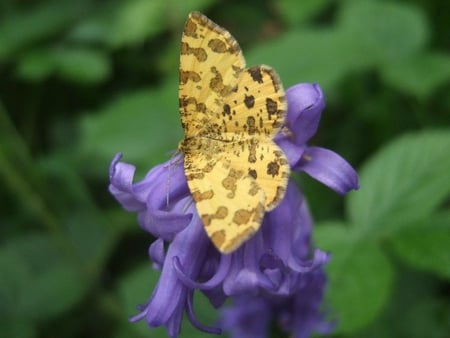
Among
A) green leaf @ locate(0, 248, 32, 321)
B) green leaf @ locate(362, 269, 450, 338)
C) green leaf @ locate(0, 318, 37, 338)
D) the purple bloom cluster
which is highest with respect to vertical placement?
the purple bloom cluster

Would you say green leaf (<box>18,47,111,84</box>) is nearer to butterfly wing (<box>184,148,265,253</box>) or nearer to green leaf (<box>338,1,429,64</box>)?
green leaf (<box>338,1,429,64</box>)

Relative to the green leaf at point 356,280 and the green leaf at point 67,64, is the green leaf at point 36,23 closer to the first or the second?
the green leaf at point 67,64

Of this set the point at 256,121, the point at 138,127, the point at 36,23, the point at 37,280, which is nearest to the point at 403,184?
the point at 256,121

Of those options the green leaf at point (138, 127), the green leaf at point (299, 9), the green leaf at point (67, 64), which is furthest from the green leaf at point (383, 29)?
the green leaf at point (67, 64)

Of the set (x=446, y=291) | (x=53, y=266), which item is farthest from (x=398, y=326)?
(x=53, y=266)

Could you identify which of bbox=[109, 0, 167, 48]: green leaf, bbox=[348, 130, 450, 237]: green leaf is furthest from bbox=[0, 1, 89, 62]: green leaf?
bbox=[348, 130, 450, 237]: green leaf

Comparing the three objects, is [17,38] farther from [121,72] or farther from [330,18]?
[330,18]
